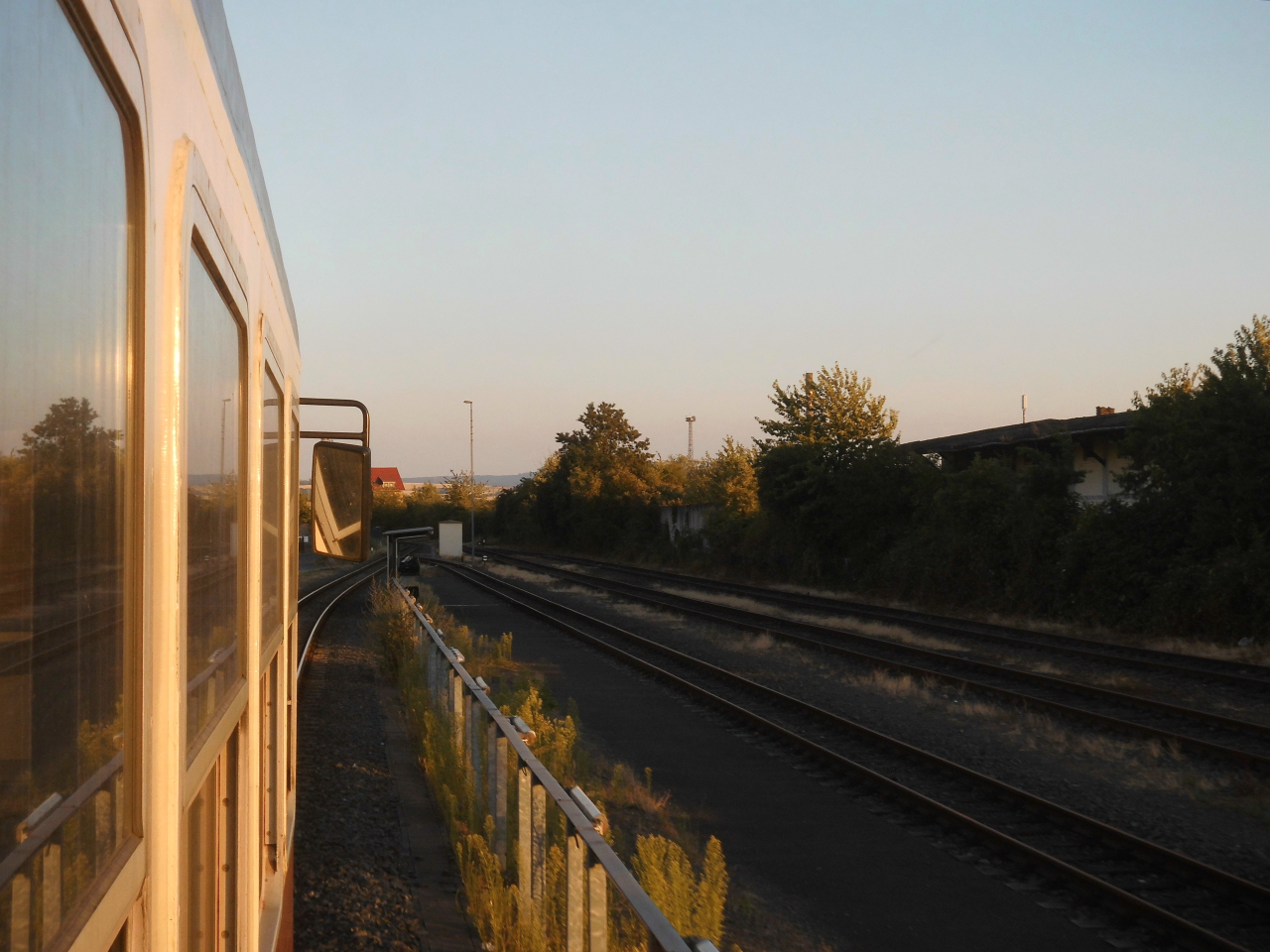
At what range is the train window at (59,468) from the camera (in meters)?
0.93

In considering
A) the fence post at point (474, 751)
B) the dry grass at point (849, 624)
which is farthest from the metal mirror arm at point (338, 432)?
the dry grass at point (849, 624)

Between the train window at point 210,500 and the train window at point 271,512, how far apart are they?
587 mm

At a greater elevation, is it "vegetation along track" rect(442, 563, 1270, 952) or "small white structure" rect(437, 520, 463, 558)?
"small white structure" rect(437, 520, 463, 558)

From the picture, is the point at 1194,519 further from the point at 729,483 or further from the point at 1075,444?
the point at 729,483

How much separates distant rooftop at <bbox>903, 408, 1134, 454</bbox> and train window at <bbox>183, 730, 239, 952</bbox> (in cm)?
2798

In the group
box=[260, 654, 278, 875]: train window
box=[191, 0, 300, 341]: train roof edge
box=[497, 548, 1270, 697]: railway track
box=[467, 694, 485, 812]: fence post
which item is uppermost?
box=[191, 0, 300, 341]: train roof edge

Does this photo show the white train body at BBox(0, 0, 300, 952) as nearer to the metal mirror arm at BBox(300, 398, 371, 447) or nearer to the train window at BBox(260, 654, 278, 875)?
the train window at BBox(260, 654, 278, 875)

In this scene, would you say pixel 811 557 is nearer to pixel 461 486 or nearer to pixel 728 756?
pixel 728 756

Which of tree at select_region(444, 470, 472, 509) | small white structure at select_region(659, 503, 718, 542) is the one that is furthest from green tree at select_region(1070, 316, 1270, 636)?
tree at select_region(444, 470, 472, 509)

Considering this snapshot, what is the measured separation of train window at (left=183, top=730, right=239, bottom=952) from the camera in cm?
192

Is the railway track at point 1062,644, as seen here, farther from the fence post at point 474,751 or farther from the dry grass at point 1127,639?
the fence post at point 474,751

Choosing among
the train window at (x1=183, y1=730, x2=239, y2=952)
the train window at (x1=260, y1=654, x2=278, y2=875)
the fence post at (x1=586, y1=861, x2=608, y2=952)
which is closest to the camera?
the train window at (x1=183, y1=730, x2=239, y2=952)

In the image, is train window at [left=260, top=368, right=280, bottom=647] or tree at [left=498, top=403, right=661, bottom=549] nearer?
train window at [left=260, top=368, right=280, bottom=647]

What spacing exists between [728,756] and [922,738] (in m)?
2.20
